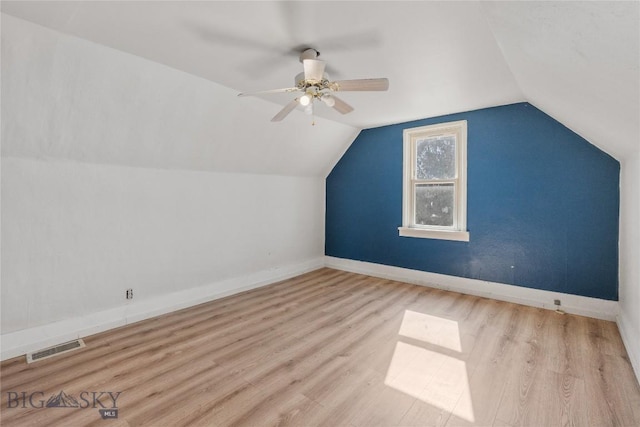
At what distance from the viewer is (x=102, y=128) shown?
269 centimetres

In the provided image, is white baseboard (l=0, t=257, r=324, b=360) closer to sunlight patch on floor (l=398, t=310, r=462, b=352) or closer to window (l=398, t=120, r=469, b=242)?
sunlight patch on floor (l=398, t=310, r=462, b=352)

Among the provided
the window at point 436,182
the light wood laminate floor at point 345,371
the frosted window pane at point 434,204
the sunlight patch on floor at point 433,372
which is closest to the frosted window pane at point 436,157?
the window at point 436,182

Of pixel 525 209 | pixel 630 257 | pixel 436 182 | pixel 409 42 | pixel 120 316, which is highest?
pixel 409 42

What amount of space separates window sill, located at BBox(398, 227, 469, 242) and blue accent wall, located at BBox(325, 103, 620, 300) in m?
0.07

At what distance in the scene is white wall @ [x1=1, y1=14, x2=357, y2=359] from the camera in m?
2.32

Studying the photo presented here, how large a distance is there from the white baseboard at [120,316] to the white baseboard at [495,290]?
5.53ft

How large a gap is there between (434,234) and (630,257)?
2009 mm

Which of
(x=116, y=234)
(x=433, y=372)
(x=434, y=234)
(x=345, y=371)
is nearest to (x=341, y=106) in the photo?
(x=345, y=371)

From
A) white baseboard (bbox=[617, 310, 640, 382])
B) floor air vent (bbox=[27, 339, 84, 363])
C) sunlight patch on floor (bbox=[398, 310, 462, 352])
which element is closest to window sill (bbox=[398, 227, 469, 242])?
sunlight patch on floor (bbox=[398, 310, 462, 352])

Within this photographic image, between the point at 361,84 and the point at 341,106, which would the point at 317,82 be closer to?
the point at 361,84

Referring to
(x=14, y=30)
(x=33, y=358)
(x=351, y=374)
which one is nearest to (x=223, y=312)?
(x=33, y=358)

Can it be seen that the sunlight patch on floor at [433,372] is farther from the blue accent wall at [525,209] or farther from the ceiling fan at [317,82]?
the ceiling fan at [317,82]

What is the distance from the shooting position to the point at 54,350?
2.57m

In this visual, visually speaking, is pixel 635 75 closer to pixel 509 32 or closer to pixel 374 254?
pixel 509 32
